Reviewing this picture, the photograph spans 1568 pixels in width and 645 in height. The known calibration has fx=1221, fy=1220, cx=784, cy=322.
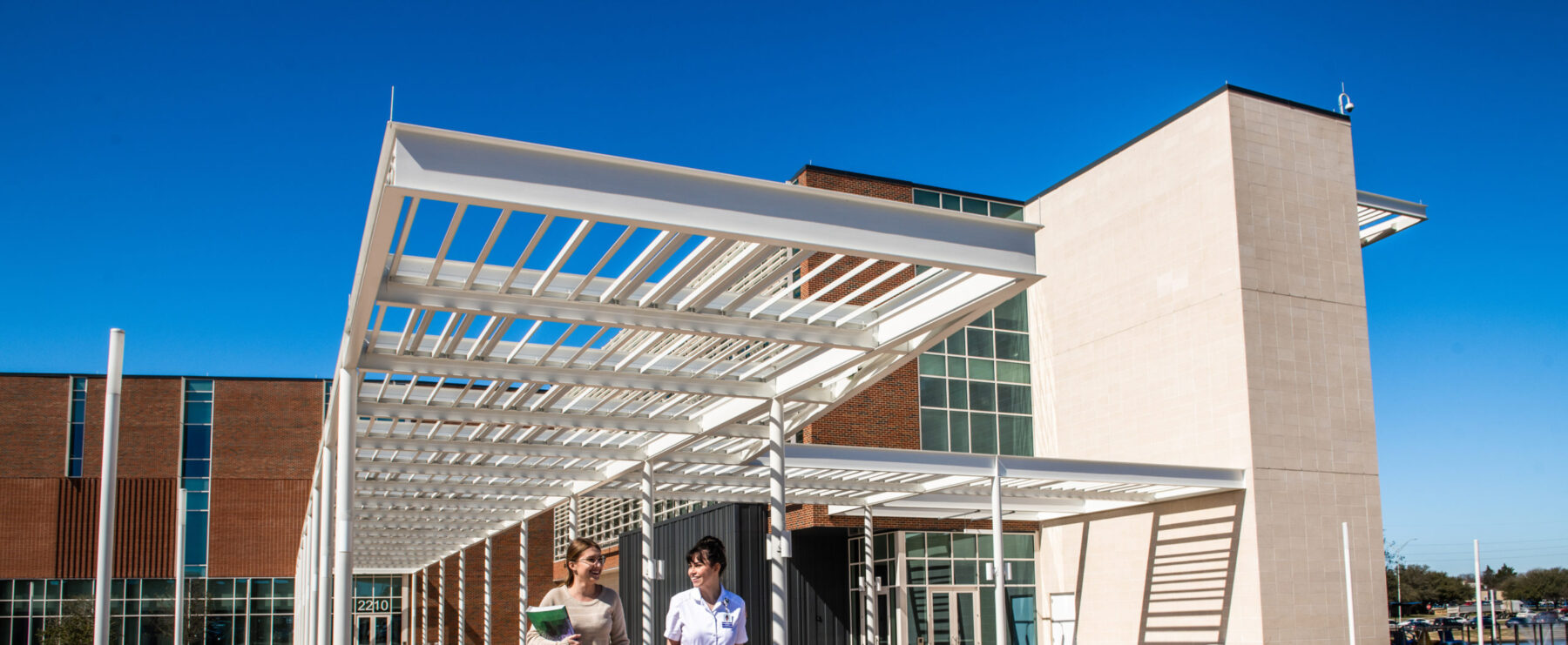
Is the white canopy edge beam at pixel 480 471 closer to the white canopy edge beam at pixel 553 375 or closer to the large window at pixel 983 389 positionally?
the white canopy edge beam at pixel 553 375

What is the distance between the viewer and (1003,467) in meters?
19.8

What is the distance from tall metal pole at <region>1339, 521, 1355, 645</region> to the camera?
21531 mm

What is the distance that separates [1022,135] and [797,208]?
22619mm

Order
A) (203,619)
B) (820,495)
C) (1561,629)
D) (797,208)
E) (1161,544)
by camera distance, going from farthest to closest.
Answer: (203,619) < (1561,629) < (1161,544) < (820,495) < (797,208)

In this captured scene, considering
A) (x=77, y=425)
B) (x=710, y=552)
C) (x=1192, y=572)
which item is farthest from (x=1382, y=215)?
(x=77, y=425)

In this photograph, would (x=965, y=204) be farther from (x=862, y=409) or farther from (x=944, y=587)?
(x=944, y=587)

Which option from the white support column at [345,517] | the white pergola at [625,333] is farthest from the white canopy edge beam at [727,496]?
the white support column at [345,517]

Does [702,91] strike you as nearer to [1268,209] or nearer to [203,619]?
[1268,209]

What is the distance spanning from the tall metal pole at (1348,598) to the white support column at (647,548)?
1282 cm

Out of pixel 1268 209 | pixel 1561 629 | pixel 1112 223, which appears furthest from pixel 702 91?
pixel 1561 629

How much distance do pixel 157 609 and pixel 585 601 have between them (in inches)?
1777

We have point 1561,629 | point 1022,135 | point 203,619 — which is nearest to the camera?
point 1561,629

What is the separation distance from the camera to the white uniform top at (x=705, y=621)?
252 inches

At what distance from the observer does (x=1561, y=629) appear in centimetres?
2619
